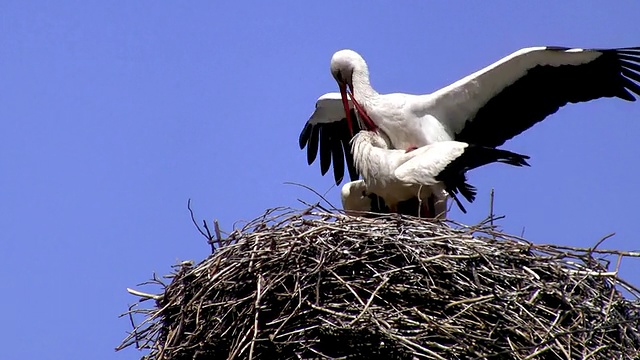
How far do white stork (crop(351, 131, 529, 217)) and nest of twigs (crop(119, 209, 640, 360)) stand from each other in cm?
69

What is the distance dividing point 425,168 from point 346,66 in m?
0.92

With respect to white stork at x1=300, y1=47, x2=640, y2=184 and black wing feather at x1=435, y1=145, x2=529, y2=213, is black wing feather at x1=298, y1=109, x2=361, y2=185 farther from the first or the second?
black wing feather at x1=435, y1=145, x2=529, y2=213

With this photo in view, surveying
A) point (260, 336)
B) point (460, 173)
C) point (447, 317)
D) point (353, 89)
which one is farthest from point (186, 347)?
point (353, 89)

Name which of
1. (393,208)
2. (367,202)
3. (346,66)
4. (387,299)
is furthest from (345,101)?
(387,299)

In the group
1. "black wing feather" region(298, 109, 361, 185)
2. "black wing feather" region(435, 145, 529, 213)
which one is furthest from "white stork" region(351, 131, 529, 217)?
"black wing feather" region(298, 109, 361, 185)

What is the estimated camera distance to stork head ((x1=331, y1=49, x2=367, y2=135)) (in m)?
6.79

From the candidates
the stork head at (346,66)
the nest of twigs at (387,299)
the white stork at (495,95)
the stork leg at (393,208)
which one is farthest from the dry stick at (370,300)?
the stork head at (346,66)

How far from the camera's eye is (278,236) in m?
5.30

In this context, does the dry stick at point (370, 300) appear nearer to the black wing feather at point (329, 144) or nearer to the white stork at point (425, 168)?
the white stork at point (425, 168)

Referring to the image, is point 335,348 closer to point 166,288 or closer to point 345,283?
point 345,283

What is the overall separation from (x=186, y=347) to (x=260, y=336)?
0.96ft

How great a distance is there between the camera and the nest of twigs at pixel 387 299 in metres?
4.91

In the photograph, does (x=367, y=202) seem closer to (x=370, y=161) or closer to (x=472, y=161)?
(x=370, y=161)

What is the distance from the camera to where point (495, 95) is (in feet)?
22.2
